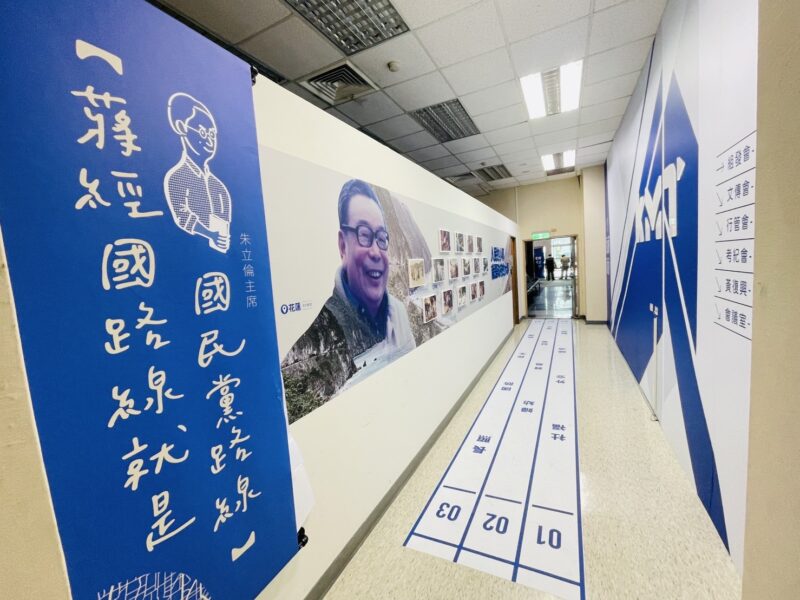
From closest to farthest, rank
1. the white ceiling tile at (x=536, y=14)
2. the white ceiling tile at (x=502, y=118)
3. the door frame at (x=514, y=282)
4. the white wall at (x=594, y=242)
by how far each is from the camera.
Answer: the white ceiling tile at (x=536, y=14)
the white ceiling tile at (x=502, y=118)
the white wall at (x=594, y=242)
the door frame at (x=514, y=282)

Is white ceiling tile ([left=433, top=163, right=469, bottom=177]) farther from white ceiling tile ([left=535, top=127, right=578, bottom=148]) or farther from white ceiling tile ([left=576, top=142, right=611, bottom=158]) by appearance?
white ceiling tile ([left=576, top=142, right=611, bottom=158])

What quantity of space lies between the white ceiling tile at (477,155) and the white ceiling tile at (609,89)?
1633 mm

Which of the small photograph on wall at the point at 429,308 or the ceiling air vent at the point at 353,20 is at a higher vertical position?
the ceiling air vent at the point at 353,20

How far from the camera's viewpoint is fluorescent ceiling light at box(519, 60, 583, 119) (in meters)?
3.27

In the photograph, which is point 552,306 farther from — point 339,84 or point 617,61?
point 339,84

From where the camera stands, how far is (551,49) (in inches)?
112

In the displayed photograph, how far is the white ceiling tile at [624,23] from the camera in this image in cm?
247

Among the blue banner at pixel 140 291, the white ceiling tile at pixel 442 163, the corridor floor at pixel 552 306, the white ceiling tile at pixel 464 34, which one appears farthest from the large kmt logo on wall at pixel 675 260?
the corridor floor at pixel 552 306

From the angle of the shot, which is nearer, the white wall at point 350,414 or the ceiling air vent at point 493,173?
the white wall at point 350,414

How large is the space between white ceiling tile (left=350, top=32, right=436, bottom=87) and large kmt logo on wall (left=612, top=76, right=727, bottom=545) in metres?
1.92

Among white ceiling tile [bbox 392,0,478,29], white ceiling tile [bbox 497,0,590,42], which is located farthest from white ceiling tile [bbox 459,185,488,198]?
white ceiling tile [bbox 392,0,478,29]

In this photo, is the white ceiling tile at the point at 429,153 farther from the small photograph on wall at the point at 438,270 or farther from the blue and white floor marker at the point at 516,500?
the blue and white floor marker at the point at 516,500

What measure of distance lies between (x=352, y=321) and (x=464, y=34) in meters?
2.41

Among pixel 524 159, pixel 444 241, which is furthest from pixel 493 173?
pixel 444 241
